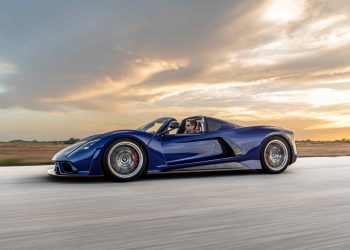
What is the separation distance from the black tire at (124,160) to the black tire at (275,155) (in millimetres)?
2315

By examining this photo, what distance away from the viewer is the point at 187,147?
26.0 feet

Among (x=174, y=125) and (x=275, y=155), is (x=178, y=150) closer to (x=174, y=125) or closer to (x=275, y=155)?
(x=174, y=125)

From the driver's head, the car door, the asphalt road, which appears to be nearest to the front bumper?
the asphalt road

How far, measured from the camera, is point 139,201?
5.30 meters

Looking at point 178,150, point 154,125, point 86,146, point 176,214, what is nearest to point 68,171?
point 86,146

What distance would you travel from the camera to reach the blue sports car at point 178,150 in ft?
24.2

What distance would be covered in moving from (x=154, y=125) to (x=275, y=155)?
2.35m

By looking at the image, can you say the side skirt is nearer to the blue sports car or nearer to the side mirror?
the blue sports car

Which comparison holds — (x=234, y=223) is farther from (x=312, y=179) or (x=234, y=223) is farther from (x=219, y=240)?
(x=312, y=179)

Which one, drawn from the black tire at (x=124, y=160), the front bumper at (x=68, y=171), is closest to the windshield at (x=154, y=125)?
the black tire at (x=124, y=160)

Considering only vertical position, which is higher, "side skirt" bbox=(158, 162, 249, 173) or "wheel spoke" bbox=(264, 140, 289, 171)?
"wheel spoke" bbox=(264, 140, 289, 171)

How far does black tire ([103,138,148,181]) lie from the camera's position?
7398mm

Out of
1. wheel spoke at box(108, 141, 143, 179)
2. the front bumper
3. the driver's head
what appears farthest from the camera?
the driver's head

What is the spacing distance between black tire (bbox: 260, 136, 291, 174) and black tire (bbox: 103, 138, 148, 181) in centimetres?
231
